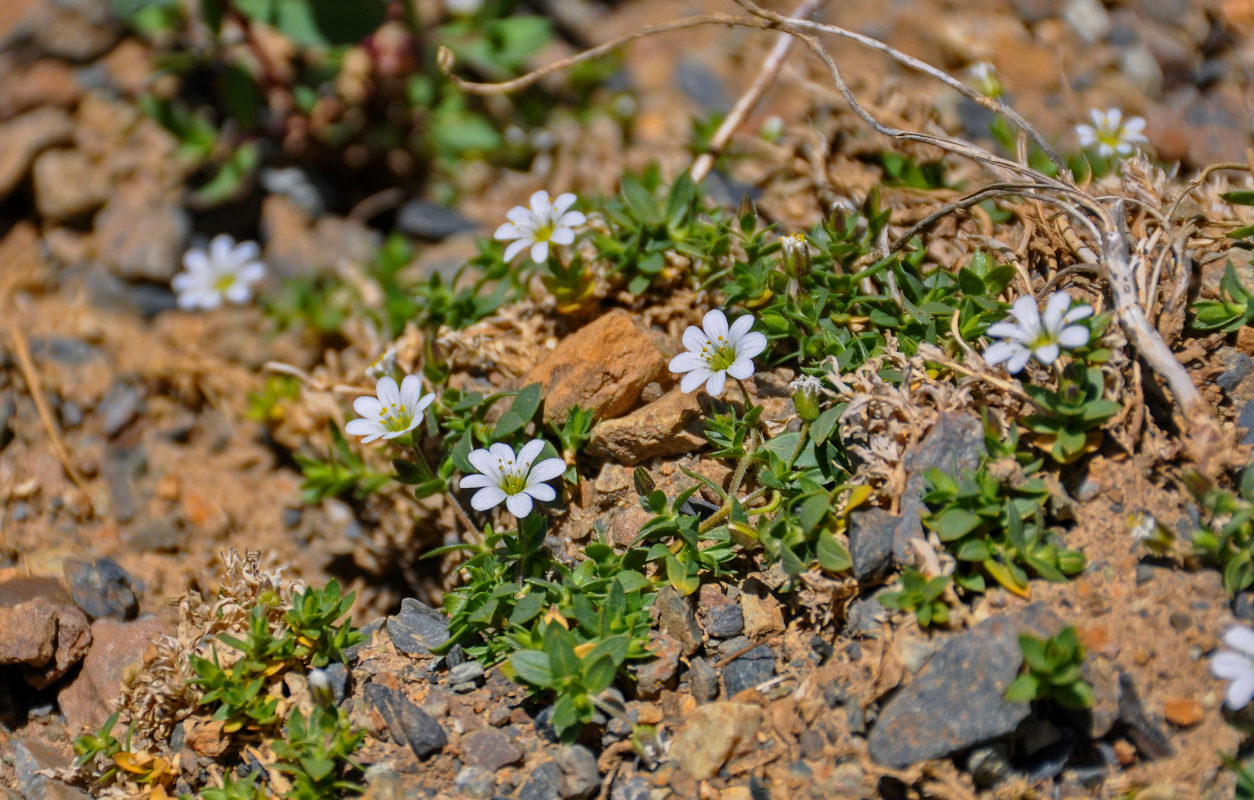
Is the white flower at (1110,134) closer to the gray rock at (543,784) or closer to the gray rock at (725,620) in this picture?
the gray rock at (725,620)

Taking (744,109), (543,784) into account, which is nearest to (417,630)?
(543,784)

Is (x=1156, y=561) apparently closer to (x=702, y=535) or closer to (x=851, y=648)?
(x=851, y=648)

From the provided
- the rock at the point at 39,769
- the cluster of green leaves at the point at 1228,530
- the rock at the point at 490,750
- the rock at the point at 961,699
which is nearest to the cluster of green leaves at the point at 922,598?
the rock at the point at 961,699

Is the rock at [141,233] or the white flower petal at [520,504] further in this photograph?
the rock at [141,233]

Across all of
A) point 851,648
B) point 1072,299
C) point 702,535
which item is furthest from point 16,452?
point 1072,299

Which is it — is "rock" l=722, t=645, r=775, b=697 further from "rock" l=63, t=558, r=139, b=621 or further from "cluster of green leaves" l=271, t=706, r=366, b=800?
"rock" l=63, t=558, r=139, b=621
